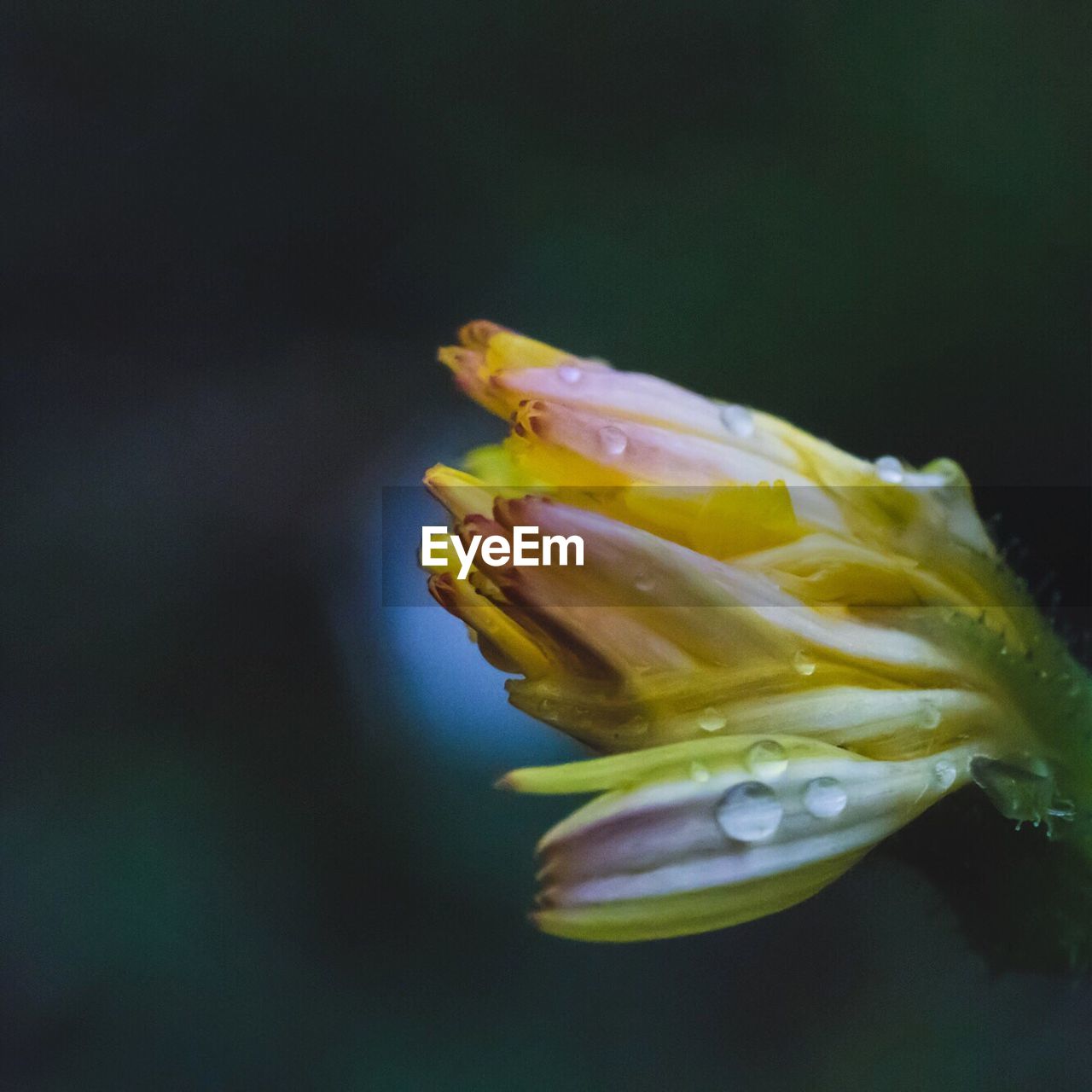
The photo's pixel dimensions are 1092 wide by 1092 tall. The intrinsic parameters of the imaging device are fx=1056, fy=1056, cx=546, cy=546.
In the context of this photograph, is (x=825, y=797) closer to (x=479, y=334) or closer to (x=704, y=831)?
(x=704, y=831)

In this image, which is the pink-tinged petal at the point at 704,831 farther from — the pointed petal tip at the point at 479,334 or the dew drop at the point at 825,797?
the pointed petal tip at the point at 479,334

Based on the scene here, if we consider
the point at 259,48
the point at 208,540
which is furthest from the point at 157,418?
the point at 259,48

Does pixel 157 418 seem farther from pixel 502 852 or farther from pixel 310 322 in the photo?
pixel 502 852

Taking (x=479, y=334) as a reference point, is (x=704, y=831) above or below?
below

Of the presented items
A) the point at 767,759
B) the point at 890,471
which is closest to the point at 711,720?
the point at 767,759

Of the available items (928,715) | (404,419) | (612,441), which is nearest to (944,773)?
(928,715)

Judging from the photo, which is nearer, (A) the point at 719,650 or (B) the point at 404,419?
(A) the point at 719,650

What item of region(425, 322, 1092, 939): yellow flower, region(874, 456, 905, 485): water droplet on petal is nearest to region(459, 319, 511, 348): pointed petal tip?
region(425, 322, 1092, 939): yellow flower

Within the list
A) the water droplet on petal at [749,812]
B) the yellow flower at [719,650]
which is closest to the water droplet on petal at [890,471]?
the yellow flower at [719,650]
